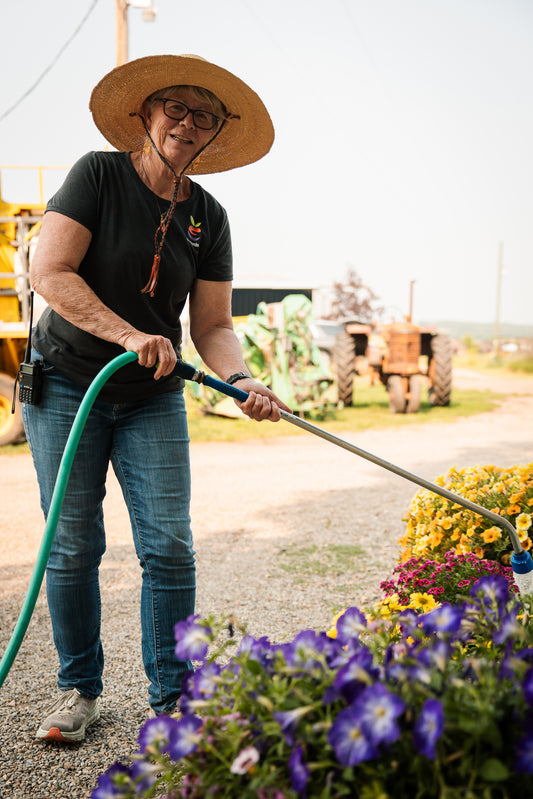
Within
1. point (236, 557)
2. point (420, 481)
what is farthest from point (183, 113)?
point (236, 557)

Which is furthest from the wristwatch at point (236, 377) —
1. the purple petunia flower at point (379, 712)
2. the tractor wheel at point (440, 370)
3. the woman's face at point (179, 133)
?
the tractor wheel at point (440, 370)

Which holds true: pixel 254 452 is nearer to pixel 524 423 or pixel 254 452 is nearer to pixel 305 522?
pixel 305 522

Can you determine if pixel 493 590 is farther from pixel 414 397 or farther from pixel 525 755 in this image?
pixel 414 397

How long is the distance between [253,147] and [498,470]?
1.64m

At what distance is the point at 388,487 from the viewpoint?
20.5ft

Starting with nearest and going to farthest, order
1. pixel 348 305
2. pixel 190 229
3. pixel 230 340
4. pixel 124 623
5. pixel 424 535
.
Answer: pixel 190 229, pixel 230 340, pixel 424 535, pixel 124 623, pixel 348 305

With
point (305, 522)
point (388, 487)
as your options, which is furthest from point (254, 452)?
point (305, 522)

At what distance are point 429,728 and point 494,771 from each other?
0.09 metres

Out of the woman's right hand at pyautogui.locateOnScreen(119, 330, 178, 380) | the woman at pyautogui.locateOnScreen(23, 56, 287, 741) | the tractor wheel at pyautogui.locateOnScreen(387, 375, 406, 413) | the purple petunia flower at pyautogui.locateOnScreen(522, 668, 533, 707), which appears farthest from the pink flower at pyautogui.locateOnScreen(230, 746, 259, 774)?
the tractor wheel at pyautogui.locateOnScreen(387, 375, 406, 413)

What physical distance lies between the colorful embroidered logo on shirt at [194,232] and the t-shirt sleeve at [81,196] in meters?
0.29

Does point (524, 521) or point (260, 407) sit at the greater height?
point (260, 407)

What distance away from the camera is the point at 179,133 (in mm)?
1967

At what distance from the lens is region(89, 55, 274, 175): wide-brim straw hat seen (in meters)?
1.99

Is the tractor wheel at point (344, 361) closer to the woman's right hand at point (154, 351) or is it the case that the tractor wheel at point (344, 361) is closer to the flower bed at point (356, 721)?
the woman's right hand at point (154, 351)
